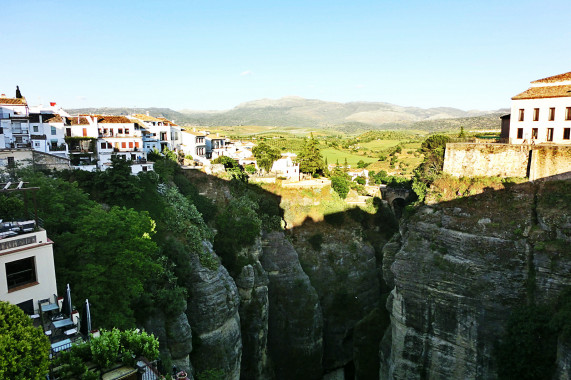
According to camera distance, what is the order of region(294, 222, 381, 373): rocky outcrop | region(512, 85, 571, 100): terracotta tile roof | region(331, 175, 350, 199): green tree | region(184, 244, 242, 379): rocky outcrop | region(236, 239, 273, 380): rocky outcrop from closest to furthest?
region(184, 244, 242, 379): rocky outcrop, region(512, 85, 571, 100): terracotta tile roof, region(236, 239, 273, 380): rocky outcrop, region(294, 222, 381, 373): rocky outcrop, region(331, 175, 350, 199): green tree

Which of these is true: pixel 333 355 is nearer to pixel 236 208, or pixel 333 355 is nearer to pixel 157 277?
pixel 236 208

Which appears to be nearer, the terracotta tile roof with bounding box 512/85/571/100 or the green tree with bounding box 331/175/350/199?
the terracotta tile roof with bounding box 512/85/571/100

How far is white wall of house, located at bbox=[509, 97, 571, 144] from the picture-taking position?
3347 centimetres

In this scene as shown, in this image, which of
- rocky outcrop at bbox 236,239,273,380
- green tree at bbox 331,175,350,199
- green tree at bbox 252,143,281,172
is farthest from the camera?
green tree at bbox 252,143,281,172

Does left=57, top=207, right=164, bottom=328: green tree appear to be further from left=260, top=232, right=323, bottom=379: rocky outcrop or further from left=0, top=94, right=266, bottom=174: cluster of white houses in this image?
left=260, top=232, right=323, bottom=379: rocky outcrop

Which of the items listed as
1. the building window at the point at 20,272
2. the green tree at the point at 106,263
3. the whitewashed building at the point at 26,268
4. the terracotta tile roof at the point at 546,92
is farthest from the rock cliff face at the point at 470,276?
the building window at the point at 20,272

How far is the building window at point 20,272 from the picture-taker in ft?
56.1

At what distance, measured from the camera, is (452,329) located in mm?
31562

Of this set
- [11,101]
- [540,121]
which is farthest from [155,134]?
[540,121]

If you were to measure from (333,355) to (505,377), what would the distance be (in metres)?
22.4

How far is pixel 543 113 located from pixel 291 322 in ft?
105

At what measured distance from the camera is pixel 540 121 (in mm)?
34719

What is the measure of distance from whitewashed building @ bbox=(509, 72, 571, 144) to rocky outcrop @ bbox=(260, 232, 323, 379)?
85.2ft

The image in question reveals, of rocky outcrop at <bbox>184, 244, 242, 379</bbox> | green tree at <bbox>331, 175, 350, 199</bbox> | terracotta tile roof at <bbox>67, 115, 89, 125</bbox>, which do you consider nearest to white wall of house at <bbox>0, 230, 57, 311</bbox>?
rocky outcrop at <bbox>184, 244, 242, 379</bbox>
